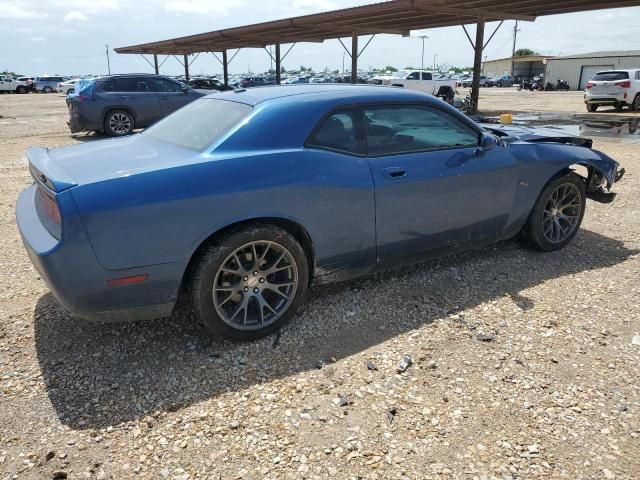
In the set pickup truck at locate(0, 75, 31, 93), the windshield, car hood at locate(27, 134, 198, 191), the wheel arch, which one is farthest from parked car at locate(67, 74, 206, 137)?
pickup truck at locate(0, 75, 31, 93)

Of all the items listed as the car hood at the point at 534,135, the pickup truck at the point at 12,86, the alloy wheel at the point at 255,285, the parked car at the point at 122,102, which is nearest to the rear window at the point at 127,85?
the parked car at the point at 122,102

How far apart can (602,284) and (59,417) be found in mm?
3887

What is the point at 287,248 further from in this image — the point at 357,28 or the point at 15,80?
the point at 15,80

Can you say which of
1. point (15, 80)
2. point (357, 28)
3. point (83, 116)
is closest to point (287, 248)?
point (83, 116)

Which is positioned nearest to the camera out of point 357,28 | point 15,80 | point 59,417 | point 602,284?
point 59,417

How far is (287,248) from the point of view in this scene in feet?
10.1

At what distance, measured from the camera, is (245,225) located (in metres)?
2.96

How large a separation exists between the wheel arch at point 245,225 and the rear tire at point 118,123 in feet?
33.4

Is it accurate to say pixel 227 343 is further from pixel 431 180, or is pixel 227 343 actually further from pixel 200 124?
pixel 431 180

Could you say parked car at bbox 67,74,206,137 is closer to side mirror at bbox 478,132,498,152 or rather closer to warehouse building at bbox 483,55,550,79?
side mirror at bbox 478,132,498,152

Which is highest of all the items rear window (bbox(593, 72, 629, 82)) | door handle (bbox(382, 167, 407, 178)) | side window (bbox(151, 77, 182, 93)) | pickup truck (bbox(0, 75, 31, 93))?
pickup truck (bbox(0, 75, 31, 93))

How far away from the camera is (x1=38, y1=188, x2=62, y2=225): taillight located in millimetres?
2568

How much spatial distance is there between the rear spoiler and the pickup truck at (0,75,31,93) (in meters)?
47.2

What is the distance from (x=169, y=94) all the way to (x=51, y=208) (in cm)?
1085
